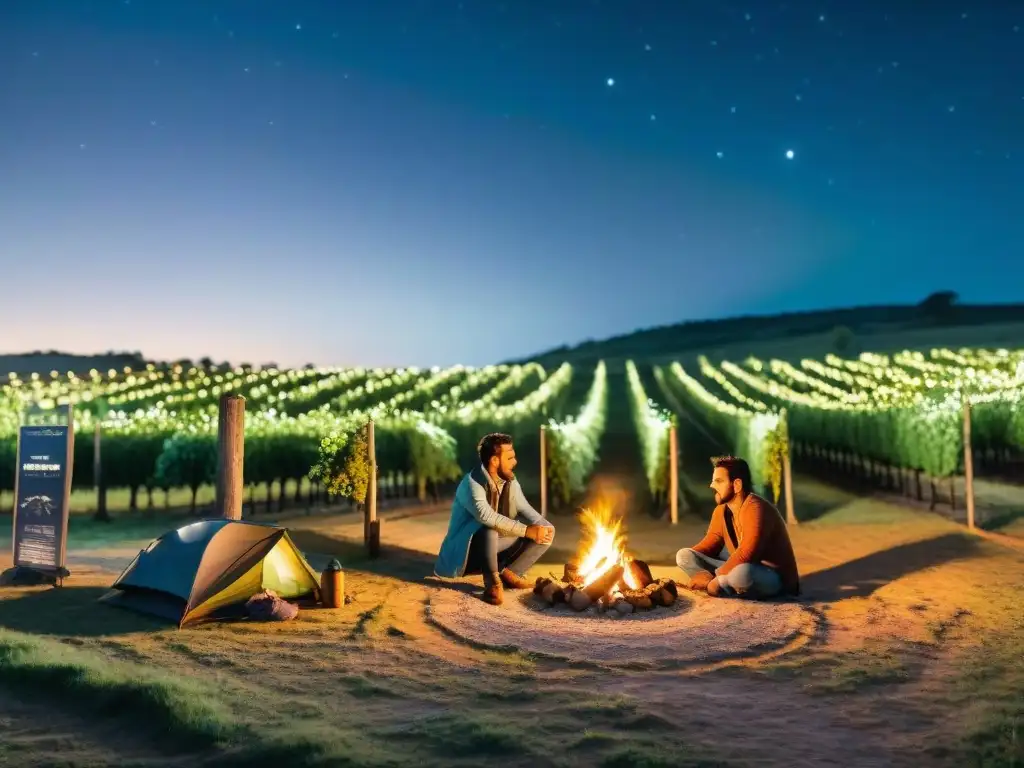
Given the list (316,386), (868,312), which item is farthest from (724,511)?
(868,312)

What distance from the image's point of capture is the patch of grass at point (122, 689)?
5453mm

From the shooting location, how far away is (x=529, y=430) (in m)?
32.6

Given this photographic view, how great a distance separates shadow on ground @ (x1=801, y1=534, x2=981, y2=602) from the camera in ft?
33.3

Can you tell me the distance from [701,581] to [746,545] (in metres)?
0.76

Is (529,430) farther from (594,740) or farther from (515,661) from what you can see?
(594,740)

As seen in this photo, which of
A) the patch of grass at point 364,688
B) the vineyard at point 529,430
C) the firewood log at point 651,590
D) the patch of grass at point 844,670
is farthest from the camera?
the vineyard at point 529,430

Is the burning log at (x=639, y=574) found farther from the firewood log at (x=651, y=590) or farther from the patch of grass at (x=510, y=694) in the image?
the patch of grass at (x=510, y=694)

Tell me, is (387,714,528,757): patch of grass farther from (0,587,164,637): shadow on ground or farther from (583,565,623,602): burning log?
(0,587,164,637): shadow on ground

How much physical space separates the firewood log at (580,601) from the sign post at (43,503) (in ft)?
19.4

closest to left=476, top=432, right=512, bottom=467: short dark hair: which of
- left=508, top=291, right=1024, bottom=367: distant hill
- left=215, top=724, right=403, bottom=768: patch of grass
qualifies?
left=215, top=724, right=403, bottom=768: patch of grass

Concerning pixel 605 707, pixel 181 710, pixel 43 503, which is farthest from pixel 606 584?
pixel 43 503

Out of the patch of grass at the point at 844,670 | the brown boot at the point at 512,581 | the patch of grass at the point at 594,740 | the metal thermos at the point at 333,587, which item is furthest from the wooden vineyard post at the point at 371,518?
the patch of grass at the point at 594,740

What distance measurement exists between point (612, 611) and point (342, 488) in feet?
19.1

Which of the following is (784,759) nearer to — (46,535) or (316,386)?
(46,535)
